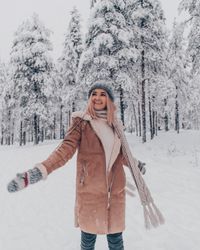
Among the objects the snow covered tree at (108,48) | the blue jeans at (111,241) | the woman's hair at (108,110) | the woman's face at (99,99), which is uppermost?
the snow covered tree at (108,48)

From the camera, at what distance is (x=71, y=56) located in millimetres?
36281

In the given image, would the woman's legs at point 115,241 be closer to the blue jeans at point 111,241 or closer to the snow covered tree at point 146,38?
the blue jeans at point 111,241

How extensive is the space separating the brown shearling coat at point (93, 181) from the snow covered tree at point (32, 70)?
29241mm

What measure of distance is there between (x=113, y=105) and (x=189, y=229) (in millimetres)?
3389

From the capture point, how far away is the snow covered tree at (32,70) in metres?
33.0

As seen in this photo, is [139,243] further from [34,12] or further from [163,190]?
[34,12]

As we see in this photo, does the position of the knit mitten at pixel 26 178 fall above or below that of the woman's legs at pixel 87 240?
above

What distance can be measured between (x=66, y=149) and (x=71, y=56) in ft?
110

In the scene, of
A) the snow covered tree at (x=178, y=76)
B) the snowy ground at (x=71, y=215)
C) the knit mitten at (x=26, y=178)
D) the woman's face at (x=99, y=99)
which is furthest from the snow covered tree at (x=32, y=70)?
the knit mitten at (x=26, y=178)

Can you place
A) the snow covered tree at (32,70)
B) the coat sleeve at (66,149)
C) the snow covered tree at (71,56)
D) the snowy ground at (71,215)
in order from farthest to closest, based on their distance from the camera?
the snow covered tree at (71,56)
the snow covered tree at (32,70)
the snowy ground at (71,215)
the coat sleeve at (66,149)

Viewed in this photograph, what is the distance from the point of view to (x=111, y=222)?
3805 mm

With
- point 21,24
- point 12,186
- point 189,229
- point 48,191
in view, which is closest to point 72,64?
point 21,24

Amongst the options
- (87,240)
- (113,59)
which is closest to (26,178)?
(87,240)

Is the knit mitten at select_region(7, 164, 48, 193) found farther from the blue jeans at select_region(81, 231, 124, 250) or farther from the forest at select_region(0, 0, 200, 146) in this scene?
the forest at select_region(0, 0, 200, 146)
